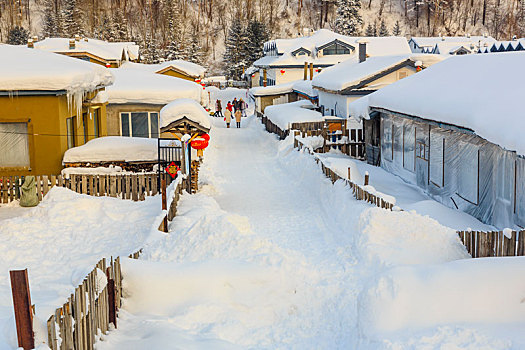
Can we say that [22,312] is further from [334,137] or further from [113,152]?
[334,137]

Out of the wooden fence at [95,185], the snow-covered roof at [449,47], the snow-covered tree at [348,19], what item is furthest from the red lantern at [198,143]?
the snow-covered tree at [348,19]

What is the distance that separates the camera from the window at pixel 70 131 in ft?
68.1

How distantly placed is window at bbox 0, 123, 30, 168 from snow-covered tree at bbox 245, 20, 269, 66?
68151mm

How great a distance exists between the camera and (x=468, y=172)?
15867 millimetres

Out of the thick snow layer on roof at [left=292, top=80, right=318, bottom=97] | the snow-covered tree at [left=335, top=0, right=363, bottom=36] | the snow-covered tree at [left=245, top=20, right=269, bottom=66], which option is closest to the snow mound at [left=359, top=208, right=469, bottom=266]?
the thick snow layer on roof at [left=292, top=80, right=318, bottom=97]

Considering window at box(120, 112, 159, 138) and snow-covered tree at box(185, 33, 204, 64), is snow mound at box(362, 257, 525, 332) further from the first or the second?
snow-covered tree at box(185, 33, 204, 64)

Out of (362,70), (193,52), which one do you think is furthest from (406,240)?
(193,52)

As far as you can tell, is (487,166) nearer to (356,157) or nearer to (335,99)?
(356,157)

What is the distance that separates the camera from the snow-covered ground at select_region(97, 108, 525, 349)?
800cm

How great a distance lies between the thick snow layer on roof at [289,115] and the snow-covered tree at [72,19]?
55.8 meters

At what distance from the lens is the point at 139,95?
27.0m

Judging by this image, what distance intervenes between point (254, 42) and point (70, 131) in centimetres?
6752

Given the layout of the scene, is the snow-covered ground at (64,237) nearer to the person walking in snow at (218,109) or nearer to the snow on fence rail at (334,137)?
the snow on fence rail at (334,137)

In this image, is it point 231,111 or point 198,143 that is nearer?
point 198,143
